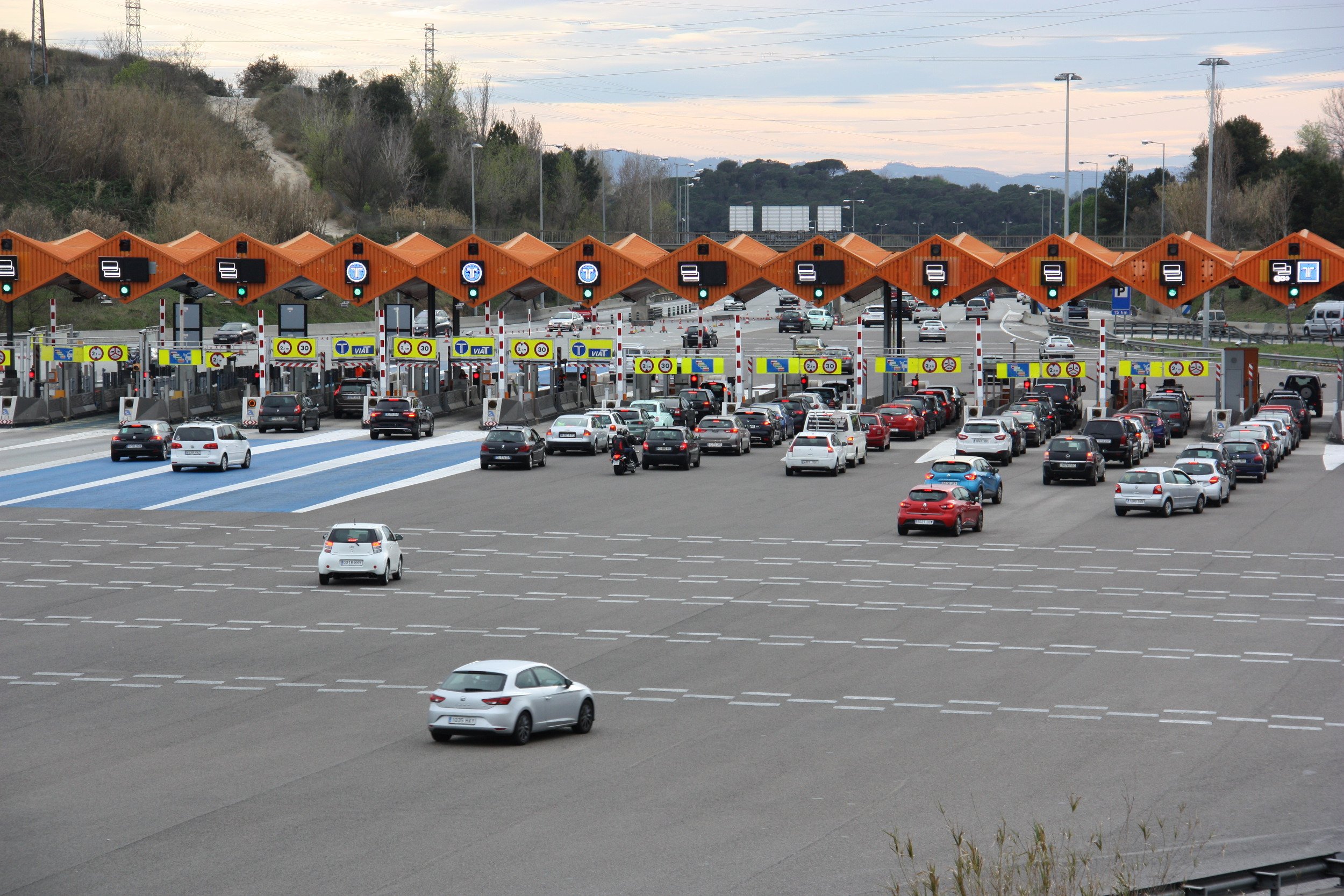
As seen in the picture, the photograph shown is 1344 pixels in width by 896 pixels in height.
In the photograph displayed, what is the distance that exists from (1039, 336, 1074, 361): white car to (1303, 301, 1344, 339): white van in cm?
2117

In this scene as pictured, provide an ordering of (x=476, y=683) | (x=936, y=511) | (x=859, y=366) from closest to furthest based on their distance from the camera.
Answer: (x=476, y=683)
(x=936, y=511)
(x=859, y=366)

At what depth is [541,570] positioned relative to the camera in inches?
1316

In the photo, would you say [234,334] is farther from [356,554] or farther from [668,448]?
[356,554]

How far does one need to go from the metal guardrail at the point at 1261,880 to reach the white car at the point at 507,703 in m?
9.35

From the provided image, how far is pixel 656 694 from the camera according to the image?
22.7 metres

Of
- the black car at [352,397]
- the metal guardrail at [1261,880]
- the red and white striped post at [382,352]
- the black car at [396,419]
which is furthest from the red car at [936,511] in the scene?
the black car at [352,397]

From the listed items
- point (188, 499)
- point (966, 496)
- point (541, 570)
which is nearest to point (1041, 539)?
point (966, 496)

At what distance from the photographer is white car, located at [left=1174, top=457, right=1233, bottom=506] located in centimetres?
4322

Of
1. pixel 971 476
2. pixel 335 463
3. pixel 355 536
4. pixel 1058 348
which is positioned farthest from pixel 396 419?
pixel 1058 348

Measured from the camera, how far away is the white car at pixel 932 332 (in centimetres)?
10531

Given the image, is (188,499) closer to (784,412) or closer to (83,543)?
(83,543)

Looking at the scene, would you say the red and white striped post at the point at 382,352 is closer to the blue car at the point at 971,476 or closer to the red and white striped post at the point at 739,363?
the red and white striped post at the point at 739,363

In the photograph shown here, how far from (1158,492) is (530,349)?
1295 inches

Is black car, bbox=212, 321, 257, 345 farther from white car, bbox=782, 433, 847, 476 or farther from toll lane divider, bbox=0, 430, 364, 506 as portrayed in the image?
white car, bbox=782, 433, 847, 476
